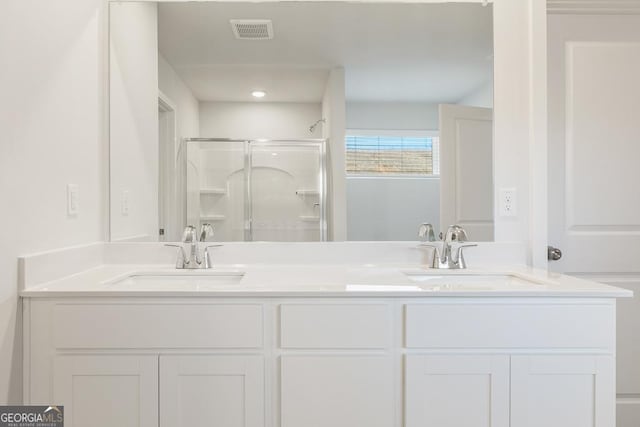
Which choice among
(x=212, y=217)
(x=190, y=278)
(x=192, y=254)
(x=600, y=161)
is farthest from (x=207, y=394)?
(x=600, y=161)

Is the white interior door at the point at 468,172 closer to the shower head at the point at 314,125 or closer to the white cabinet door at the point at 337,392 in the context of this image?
the shower head at the point at 314,125

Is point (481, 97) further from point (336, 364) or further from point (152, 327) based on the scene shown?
point (152, 327)

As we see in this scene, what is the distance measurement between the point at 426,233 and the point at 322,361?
74cm

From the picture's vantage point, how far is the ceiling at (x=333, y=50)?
1752 millimetres

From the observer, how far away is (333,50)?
1.77 m

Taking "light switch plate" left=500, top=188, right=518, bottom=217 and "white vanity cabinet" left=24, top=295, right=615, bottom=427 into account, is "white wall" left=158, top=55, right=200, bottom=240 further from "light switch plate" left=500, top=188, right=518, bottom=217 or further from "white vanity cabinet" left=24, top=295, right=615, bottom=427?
"light switch plate" left=500, top=188, right=518, bottom=217

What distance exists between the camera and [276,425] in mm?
1227

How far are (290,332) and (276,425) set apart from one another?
0.87 ft

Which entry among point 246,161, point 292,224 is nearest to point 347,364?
point 292,224

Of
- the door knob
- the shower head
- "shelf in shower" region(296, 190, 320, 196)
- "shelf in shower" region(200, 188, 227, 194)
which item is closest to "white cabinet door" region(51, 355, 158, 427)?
"shelf in shower" region(200, 188, 227, 194)

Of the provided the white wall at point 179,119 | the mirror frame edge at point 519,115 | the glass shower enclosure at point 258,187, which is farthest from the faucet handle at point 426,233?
the white wall at point 179,119

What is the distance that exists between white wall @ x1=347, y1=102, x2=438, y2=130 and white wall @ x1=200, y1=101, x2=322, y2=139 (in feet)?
0.49

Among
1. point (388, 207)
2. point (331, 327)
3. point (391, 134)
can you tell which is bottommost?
point (331, 327)

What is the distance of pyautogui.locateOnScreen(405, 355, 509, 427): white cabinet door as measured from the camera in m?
1.22
